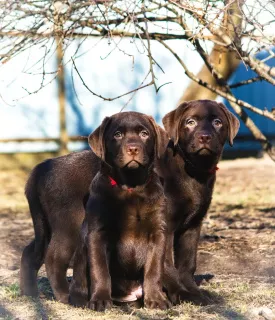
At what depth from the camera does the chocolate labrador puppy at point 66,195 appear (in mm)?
4863

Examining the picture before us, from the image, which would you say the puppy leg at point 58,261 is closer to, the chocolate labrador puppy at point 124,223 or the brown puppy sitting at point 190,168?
the chocolate labrador puppy at point 124,223

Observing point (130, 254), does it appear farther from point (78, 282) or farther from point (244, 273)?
point (244, 273)

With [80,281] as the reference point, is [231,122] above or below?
above

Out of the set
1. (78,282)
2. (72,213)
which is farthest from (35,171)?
(78,282)

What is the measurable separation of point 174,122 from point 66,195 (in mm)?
890

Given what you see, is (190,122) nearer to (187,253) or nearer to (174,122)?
(174,122)

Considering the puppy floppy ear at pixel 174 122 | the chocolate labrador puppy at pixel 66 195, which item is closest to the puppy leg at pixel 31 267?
the chocolate labrador puppy at pixel 66 195

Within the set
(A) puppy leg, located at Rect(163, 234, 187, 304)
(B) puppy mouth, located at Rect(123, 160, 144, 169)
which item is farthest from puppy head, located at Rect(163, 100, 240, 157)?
(A) puppy leg, located at Rect(163, 234, 187, 304)

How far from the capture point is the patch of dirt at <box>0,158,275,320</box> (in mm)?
4539

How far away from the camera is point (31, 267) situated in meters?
5.33

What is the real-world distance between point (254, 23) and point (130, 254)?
5.72 ft

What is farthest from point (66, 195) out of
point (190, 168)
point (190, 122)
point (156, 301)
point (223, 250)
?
point (223, 250)

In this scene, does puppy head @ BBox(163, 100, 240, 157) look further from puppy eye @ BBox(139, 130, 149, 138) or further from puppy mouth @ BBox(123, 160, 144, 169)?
puppy mouth @ BBox(123, 160, 144, 169)

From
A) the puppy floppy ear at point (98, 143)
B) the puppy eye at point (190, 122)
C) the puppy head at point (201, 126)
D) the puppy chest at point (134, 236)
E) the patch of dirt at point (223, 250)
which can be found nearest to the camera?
the patch of dirt at point (223, 250)
